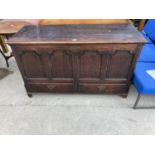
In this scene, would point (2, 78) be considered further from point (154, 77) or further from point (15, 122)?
point (154, 77)

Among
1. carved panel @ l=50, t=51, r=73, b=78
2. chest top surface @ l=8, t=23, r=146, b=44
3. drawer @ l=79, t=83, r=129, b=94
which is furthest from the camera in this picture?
drawer @ l=79, t=83, r=129, b=94

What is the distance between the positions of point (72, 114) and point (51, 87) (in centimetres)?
41

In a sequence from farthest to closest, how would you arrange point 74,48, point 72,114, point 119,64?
point 72,114 < point 119,64 < point 74,48

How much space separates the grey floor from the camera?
154 centimetres

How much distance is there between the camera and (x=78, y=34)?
4.85 ft

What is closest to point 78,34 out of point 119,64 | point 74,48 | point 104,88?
point 74,48

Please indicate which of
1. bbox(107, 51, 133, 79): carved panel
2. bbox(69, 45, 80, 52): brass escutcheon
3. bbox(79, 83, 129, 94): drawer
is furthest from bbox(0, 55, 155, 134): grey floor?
bbox(69, 45, 80, 52): brass escutcheon

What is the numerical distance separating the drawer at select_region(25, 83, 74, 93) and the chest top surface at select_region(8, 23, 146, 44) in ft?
1.85

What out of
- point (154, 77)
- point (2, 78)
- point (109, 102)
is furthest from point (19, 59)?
point (154, 77)

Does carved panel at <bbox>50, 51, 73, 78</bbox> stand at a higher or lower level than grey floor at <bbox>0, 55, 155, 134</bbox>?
higher

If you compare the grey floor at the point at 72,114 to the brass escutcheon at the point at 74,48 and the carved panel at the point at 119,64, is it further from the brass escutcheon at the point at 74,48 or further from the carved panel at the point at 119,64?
the brass escutcheon at the point at 74,48

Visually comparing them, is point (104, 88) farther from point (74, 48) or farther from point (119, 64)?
point (74, 48)

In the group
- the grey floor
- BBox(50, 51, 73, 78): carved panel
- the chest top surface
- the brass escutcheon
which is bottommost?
the grey floor

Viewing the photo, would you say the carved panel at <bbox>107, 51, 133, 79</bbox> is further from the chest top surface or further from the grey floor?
the grey floor
